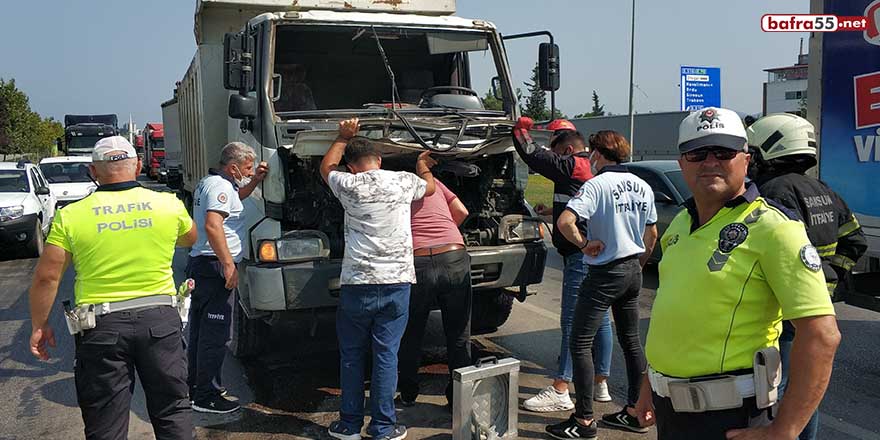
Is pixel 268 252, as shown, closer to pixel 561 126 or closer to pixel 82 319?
pixel 82 319

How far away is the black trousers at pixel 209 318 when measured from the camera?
4867mm

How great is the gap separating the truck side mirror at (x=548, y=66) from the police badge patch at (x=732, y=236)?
182 inches

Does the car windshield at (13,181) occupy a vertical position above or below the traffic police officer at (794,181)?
below

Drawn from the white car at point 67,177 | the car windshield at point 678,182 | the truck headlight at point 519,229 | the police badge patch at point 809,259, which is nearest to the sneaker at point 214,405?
the truck headlight at point 519,229

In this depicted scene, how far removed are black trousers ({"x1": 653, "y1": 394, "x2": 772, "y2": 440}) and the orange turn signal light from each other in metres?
3.24

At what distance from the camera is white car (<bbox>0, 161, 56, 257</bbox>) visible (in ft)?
38.2

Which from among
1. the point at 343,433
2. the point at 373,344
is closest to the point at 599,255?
the point at 373,344

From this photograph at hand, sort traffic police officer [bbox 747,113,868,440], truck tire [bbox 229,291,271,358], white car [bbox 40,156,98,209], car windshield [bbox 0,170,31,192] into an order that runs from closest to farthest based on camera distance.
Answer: traffic police officer [bbox 747,113,868,440], truck tire [bbox 229,291,271,358], car windshield [bbox 0,170,31,192], white car [bbox 40,156,98,209]

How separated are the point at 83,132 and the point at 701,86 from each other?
86.2 ft

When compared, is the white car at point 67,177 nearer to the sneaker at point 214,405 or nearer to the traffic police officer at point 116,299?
the sneaker at point 214,405

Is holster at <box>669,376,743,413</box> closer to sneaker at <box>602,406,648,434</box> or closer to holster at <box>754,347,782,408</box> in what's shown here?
holster at <box>754,347,782,408</box>

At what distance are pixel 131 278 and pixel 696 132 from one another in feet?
8.58

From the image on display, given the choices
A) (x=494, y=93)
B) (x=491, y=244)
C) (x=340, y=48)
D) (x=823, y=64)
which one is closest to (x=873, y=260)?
(x=823, y=64)

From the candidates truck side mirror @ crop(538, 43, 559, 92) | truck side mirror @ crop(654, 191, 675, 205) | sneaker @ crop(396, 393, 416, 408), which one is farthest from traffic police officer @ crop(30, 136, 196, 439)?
truck side mirror @ crop(654, 191, 675, 205)
